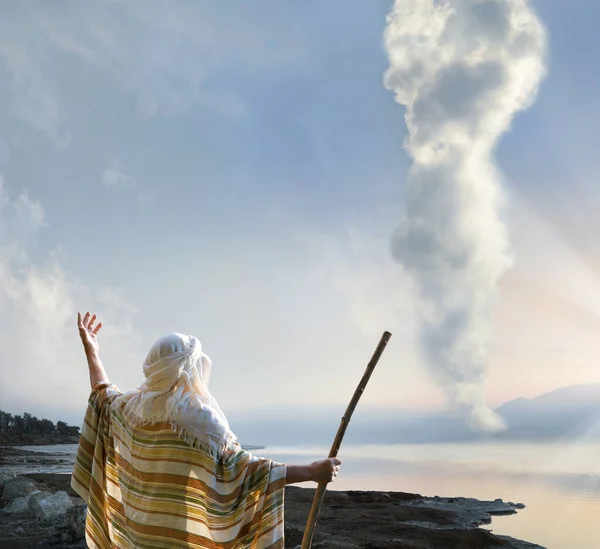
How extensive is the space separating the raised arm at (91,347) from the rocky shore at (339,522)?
3.95m

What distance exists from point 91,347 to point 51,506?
522 cm

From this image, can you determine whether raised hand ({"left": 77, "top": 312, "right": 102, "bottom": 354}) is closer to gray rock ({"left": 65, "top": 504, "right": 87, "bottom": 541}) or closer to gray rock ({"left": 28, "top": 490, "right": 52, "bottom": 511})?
gray rock ({"left": 65, "top": 504, "right": 87, "bottom": 541})

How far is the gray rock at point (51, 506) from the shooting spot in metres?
7.64

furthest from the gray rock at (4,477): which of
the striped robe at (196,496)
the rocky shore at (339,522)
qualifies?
the striped robe at (196,496)

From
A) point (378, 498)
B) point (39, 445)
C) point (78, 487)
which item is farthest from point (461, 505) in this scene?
point (39, 445)

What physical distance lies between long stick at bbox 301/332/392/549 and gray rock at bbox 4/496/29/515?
5.97 metres

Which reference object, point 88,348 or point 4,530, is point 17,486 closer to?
point 4,530

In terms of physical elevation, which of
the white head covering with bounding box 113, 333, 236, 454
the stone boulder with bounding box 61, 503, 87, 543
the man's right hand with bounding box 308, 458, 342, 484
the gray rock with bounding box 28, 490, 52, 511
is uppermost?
the white head covering with bounding box 113, 333, 236, 454

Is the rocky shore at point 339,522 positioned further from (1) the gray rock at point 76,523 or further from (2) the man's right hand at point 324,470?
(2) the man's right hand at point 324,470

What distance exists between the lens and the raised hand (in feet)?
11.3

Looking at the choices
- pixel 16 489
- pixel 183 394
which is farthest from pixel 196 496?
pixel 16 489

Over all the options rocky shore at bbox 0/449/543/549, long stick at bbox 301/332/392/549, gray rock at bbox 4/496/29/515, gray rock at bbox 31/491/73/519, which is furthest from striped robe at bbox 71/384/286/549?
gray rock at bbox 4/496/29/515

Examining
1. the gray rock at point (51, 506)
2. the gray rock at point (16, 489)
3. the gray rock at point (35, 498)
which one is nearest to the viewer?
the gray rock at point (51, 506)

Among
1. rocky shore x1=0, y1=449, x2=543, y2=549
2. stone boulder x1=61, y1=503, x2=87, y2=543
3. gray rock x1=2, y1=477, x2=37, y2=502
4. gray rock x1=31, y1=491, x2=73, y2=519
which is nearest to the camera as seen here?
stone boulder x1=61, y1=503, x2=87, y2=543
